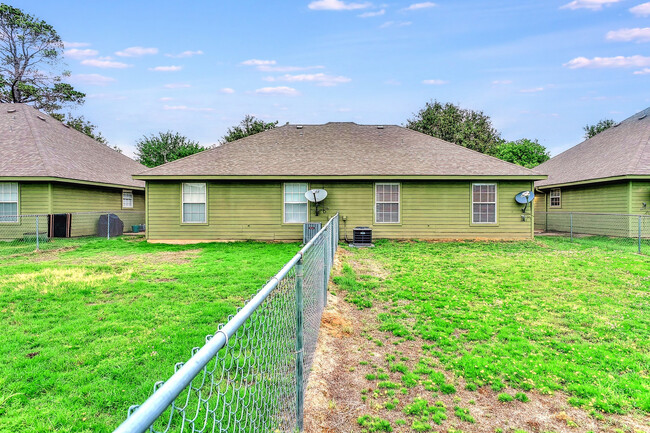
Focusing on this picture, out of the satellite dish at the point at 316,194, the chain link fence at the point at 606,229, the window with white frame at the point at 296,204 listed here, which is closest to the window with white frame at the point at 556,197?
the chain link fence at the point at 606,229

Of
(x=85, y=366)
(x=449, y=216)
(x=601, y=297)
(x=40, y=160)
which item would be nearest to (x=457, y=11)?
(x=449, y=216)

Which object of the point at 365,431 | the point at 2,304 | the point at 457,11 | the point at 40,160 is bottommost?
the point at 365,431

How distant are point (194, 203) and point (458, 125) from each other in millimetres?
33434

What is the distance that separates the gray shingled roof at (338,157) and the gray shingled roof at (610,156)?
4.61m

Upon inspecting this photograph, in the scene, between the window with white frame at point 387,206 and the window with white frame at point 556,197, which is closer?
the window with white frame at point 387,206

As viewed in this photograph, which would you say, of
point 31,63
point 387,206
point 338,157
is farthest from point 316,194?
point 31,63

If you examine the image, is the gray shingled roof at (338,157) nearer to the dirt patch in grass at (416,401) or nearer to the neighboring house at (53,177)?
the neighboring house at (53,177)

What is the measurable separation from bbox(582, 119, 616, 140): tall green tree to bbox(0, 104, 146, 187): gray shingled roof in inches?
1937

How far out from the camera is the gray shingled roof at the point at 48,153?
42.3 ft

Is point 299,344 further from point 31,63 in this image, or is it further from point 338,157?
point 31,63

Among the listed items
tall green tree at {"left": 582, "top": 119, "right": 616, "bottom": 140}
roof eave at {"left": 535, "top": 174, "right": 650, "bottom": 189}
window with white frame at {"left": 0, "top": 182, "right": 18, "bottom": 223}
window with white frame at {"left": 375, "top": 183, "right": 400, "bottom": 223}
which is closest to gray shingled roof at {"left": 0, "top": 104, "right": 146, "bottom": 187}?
window with white frame at {"left": 0, "top": 182, "right": 18, "bottom": 223}

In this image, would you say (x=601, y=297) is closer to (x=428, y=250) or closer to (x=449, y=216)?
(x=428, y=250)

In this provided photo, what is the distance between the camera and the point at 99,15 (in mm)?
17781

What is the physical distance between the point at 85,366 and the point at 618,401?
500 centimetres
